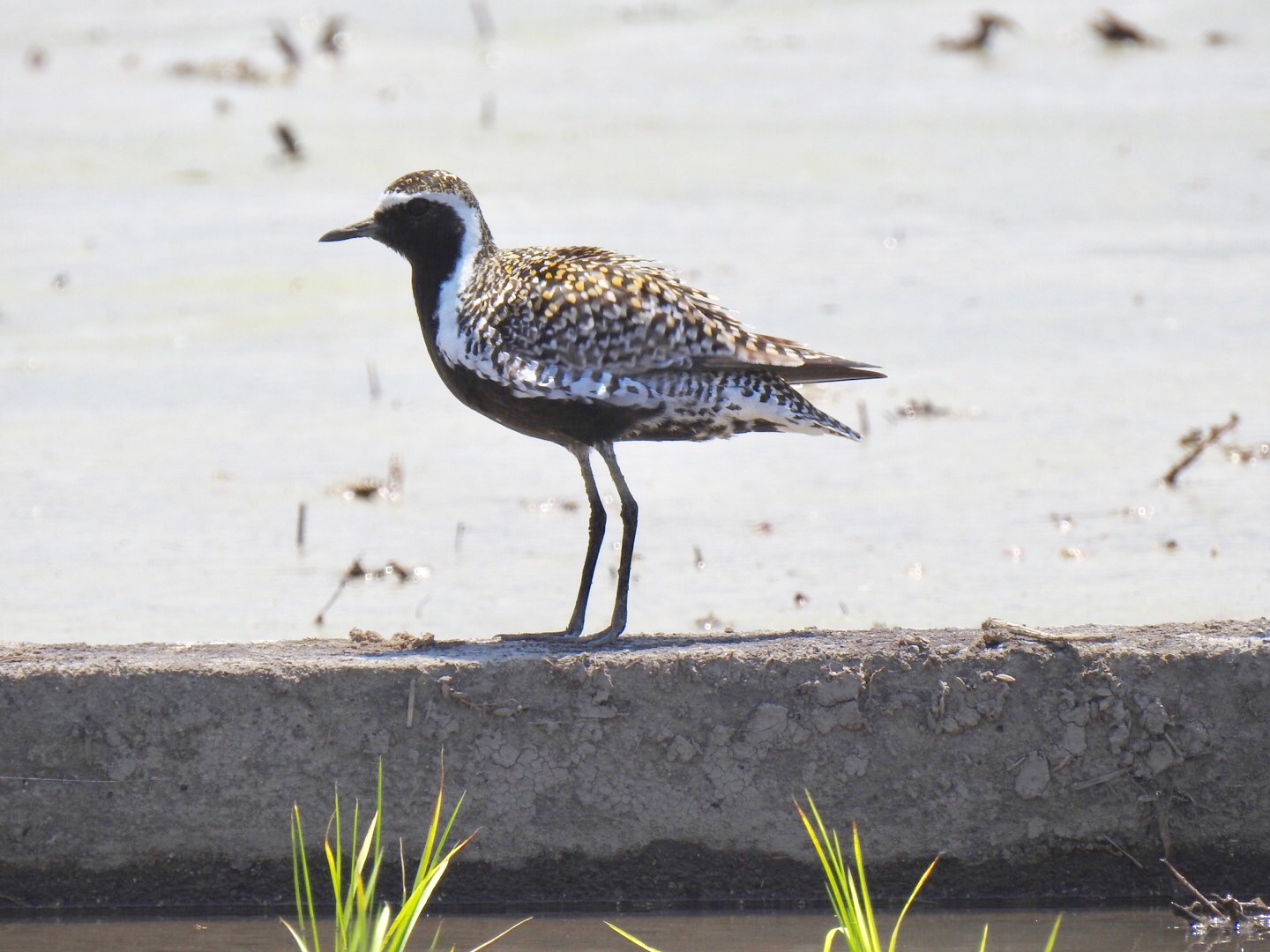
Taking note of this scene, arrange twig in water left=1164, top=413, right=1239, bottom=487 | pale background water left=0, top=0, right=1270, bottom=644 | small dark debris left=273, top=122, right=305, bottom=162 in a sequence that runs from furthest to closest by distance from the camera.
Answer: small dark debris left=273, top=122, right=305, bottom=162 → twig in water left=1164, top=413, right=1239, bottom=487 → pale background water left=0, top=0, right=1270, bottom=644

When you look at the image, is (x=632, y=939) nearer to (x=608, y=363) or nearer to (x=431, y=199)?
(x=608, y=363)

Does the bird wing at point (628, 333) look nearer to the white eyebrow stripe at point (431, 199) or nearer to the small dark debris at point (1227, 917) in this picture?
the white eyebrow stripe at point (431, 199)

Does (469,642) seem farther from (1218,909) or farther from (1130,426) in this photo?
(1130,426)

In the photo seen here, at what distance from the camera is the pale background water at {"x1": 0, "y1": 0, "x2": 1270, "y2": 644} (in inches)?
308

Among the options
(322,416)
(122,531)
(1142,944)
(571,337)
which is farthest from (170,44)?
(1142,944)

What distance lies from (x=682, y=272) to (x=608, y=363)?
6052 mm

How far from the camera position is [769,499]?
28.9 ft

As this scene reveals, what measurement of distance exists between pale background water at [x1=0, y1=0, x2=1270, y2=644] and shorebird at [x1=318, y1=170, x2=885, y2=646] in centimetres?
131

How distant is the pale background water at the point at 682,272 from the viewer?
25.7 ft

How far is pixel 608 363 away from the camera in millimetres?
5914

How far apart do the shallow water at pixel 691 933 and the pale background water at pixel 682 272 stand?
1.76 metres

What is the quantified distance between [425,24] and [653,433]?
1307 cm

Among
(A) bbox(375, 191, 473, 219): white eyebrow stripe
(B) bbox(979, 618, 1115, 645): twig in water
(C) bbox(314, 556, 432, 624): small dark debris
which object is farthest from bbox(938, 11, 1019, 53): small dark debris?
(B) bbox(979, 618, 1115, 645): twig in water

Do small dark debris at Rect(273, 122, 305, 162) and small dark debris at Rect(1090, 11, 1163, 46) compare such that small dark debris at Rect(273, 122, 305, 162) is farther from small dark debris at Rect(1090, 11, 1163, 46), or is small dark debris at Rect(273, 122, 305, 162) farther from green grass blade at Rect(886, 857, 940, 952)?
green grass blade at Rect(886, 857, 940, 952)
